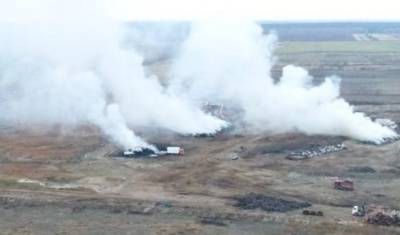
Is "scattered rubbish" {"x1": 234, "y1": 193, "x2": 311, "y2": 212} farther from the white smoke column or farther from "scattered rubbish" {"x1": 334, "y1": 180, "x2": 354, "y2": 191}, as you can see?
the white smoke column

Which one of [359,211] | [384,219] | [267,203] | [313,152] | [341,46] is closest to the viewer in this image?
[384,219]

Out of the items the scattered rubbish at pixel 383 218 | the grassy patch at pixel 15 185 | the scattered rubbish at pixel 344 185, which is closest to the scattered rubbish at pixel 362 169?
the scattered rubbish at pixel 344 185

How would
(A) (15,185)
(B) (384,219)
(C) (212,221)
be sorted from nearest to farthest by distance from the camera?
(B) (384,219)
(C) (212,221)
(A) (15,185)

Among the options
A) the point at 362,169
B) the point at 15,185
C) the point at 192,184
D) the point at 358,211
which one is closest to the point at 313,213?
the point at 358,211

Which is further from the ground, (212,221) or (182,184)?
(182,184)

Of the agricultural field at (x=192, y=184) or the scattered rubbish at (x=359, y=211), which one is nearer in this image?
the agricultural field at (x=192, y=184)

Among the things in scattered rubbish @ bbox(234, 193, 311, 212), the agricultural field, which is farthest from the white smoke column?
scattered rubbish @ bbox(234, 193, 311, 212)

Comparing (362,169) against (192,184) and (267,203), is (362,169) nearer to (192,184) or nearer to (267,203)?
(267,203)

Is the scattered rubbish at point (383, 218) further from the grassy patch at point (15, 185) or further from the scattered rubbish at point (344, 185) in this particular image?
the grassy patch at point (15, 185)

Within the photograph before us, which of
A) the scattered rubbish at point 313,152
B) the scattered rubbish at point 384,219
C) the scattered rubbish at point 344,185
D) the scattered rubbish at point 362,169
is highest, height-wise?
the scattered rubbish at point 313,152
